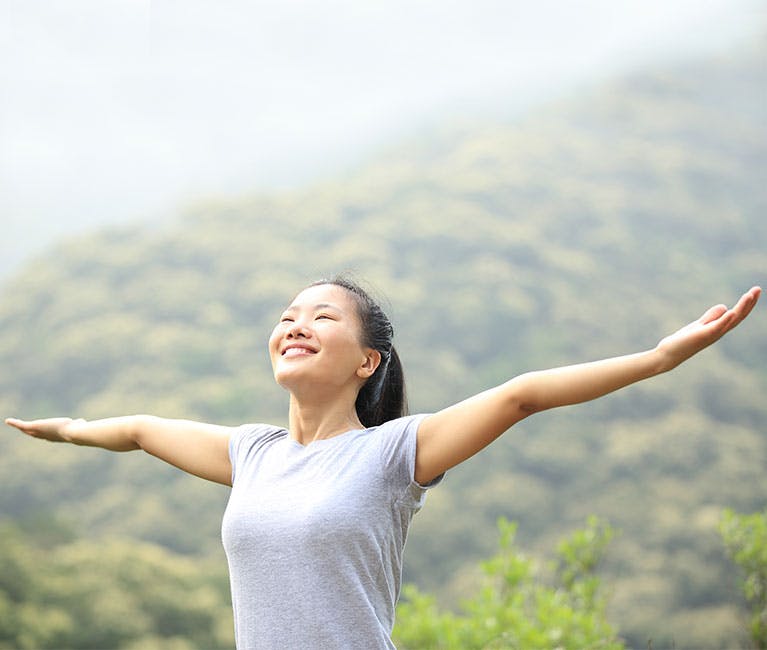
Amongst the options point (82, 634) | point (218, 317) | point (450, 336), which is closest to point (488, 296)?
point (450, 336)

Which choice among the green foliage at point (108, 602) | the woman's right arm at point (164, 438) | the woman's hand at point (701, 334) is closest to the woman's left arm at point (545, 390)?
the woman's hand at point (701, 334)

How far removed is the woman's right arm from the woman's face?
0.16 m

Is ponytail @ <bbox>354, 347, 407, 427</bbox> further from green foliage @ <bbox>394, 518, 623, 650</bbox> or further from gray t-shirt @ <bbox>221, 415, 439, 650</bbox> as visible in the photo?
green foliage @ <bbox>394, 518, 623, 650</bbox>

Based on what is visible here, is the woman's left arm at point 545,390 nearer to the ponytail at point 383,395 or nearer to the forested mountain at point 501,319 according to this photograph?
the ponytail at point 383,395

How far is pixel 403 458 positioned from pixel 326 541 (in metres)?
0.13

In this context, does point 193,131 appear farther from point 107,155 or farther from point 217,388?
point 217,388

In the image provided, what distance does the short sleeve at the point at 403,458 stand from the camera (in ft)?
3.70

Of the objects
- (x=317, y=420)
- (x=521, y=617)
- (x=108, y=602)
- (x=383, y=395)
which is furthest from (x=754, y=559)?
(x=108, y=602)

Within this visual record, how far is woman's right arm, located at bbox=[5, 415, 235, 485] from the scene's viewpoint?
1327 millimetres

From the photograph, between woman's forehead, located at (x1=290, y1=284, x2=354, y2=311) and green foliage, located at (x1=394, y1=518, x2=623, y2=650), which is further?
green foliage, located at (x1=394, y1=518, x2=623, y2=650)

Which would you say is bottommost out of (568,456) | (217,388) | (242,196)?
(568,456)

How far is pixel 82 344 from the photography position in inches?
303

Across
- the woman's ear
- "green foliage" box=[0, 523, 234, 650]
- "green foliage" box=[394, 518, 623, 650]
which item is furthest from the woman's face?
"green foliage" box=[0, 523, 234, 650]

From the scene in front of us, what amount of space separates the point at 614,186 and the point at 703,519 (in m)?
3.23
